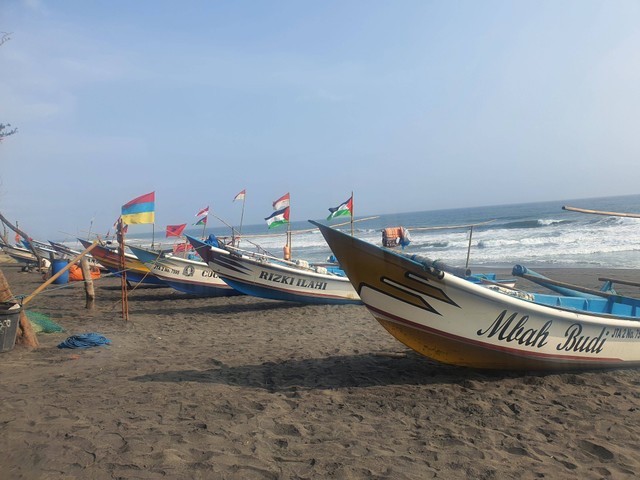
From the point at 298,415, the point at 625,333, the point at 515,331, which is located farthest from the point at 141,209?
the point at 625,333

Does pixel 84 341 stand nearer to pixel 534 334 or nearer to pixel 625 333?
pixel 534 334

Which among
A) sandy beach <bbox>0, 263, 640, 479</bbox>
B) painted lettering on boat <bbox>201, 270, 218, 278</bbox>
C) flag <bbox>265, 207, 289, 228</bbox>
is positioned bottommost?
sandy beach <bbox>0, 263, 640, 479</bbox>

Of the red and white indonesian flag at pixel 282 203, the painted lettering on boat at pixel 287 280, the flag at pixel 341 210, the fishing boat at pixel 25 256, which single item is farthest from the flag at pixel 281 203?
the fishing boat at pixel 25 256

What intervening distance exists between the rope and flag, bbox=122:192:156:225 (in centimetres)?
326

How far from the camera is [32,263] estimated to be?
2156 cm

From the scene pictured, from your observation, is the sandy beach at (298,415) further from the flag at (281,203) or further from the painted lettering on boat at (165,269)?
the flag at (281,203)

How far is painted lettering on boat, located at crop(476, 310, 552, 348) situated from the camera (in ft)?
16.2

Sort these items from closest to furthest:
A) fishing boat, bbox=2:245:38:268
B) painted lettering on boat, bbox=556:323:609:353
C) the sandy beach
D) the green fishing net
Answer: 1. the sandy beach
2. painted lettering on boat, bbox=556:323:609:353
3. the green fishing net
4. fishing boat, bbox=2:245:38:268

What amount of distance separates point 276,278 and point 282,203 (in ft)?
13.1

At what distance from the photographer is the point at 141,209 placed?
995cm

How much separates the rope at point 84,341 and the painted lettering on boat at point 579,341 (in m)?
6.53

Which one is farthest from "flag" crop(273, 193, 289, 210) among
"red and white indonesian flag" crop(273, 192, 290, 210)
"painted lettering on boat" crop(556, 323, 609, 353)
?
"painted lettering on boat" crop(556, 323, 609, 353)

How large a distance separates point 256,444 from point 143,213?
7.44 metres

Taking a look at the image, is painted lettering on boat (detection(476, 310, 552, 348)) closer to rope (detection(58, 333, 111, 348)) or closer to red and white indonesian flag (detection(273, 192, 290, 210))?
rope (detection(58, 333, 111, 348))
